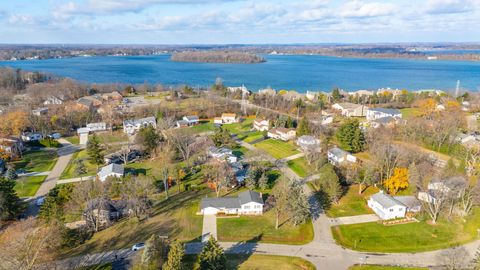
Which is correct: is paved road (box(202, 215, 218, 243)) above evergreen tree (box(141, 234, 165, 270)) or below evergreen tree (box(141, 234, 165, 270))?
below

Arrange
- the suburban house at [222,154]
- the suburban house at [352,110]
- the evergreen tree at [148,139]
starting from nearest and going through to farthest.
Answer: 1. the suburban house at [222,154]
2. the evergreen tree at [148,139]
3. the suburban house at [352,110]

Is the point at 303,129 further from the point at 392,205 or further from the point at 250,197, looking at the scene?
the point at 392,205

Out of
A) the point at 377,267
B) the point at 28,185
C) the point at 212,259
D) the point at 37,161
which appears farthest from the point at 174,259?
the point at 37,161

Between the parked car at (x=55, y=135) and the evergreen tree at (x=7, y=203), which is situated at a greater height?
the evergreen tree at (x=7, y=203)

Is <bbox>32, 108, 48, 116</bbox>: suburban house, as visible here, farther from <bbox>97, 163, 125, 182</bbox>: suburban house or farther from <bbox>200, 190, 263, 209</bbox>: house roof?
<bbox>200, 190, 263, 209</bbox>: house roof

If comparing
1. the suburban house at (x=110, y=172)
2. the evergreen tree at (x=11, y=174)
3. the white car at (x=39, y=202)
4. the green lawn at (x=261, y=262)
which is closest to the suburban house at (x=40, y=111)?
the evergreen tree at (x=11, y=174)

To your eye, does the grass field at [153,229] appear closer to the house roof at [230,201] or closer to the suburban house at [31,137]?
the house roof at [230,201]

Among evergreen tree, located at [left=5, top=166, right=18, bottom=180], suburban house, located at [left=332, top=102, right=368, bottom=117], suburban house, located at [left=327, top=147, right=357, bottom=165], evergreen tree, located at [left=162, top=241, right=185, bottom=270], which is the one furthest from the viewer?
suburban house, located at [left=332, top=102, right=368, bottom=117]

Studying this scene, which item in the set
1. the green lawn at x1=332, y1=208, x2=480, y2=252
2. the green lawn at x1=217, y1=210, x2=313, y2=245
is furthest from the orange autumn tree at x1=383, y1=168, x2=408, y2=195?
the green lawn at x1=217, y1=210, x2=313, y2=245
